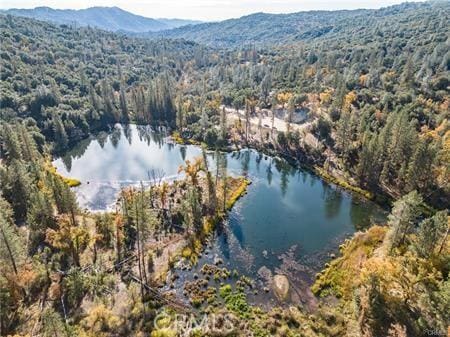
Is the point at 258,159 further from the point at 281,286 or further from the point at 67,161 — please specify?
the point at 67,161

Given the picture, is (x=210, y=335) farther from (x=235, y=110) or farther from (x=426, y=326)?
(x=235, y=110)

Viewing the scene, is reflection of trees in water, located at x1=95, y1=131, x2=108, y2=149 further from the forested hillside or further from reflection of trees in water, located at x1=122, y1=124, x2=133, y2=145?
reflection of trees in water, located at x1=122, y1=124, x2=133, y2=145

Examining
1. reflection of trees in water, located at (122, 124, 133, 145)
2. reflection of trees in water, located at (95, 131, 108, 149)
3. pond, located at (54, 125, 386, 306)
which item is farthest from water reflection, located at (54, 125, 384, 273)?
reflection of trees in water, located at (122, 124, 133, 145)

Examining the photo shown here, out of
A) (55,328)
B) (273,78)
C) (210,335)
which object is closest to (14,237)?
(55,328)

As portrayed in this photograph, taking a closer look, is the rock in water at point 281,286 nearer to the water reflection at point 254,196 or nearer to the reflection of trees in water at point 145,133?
the water reflection at point 254,196

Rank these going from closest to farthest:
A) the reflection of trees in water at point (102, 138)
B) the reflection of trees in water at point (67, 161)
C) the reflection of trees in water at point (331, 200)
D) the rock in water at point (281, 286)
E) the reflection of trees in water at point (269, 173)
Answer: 1. the rock in water at point (281, 286)
2. the reflection of trees in water at point (331, 200)
3. the reflection of trees in water at point (269, 173)
4. the reflection of trees in water at point (67, 161)
5. the reflection of trees in water at point (102, 138)

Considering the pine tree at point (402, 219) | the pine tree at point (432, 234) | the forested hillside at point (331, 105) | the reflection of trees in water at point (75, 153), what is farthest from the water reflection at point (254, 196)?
the pine tree at point (432, 234)

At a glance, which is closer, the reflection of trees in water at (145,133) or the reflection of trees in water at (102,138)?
the reflection of trees in water at (102,138)
